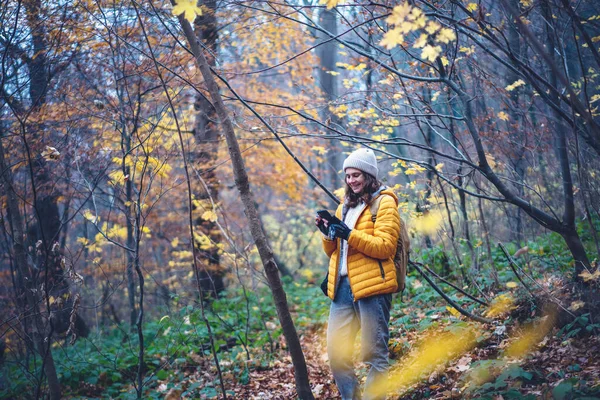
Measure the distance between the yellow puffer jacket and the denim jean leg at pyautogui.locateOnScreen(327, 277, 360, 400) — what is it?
0.17 metres

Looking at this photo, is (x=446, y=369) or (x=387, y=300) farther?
(x=446, y=369)

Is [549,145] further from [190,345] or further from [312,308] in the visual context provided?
[190,345]

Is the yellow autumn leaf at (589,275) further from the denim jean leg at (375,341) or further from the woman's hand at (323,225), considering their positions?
the woman's hand at (323,225)

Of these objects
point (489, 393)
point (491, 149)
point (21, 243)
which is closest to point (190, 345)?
point (21, 243)

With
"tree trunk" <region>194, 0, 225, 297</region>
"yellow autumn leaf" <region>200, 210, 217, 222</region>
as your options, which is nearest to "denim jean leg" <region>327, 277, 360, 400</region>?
"yellow autumn leaf" <region>200, 210, 217, 222</region>

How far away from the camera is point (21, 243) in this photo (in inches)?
183

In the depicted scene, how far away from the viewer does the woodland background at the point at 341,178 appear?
3670 mm

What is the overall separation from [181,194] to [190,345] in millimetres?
4470

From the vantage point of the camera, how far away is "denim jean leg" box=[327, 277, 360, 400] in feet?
11.0

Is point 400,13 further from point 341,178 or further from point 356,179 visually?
point 341,178

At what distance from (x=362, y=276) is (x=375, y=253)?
0.21m

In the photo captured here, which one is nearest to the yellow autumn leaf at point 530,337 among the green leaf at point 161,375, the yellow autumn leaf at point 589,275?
the yellow autumn leaf at point 589,275

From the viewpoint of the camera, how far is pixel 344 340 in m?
3.37

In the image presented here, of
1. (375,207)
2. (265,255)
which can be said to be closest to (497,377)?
(375,207)
